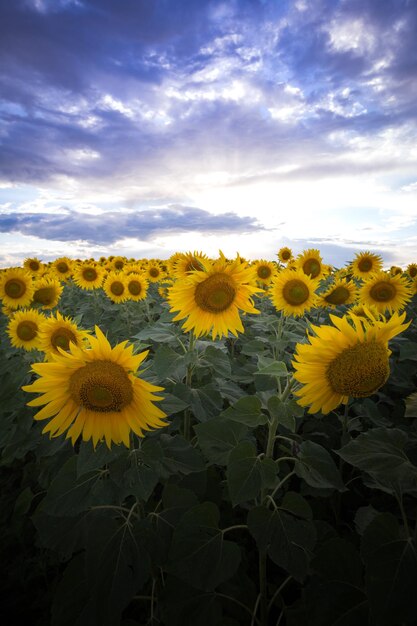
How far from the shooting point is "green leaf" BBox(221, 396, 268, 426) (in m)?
1.92

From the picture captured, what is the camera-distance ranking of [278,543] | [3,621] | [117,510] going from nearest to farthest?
[278,543] → [117,510] → [3,621]

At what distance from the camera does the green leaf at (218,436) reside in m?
2.07

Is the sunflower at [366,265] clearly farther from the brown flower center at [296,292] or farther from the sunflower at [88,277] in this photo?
the sunflower at [88,277]

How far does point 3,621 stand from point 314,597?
2.50 m

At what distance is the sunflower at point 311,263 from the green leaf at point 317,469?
5.70m

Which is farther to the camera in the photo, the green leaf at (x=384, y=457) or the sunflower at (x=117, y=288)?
the sunflower at (x=117, y=288)

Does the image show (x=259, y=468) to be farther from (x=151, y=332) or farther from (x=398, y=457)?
(x=151, y=332)

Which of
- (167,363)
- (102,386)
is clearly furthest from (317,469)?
(102,386)

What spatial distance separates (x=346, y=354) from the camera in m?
1.79

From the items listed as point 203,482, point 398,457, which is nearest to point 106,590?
point 203,482

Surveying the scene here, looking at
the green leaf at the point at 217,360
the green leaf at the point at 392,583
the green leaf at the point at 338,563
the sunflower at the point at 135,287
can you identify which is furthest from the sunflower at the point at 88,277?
the green leaf at the point at 392,583

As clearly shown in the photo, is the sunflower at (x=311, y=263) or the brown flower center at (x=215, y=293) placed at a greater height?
the sunflower at (x=311, y=263)

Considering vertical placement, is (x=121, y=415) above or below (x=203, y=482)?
above

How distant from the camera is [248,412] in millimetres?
1943
